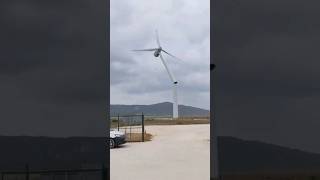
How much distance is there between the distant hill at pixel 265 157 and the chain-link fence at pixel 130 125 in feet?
42.9

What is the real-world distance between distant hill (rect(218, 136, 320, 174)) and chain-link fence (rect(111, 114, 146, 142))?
42.9 ft

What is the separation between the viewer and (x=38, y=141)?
62.6 ft

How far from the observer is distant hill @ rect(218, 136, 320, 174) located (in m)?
20.6

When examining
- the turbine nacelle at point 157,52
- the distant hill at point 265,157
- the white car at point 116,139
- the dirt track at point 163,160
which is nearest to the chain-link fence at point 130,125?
the dirt track at point 163,160

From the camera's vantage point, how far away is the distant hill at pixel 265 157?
67.6ft

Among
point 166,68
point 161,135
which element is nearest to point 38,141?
point 161,135

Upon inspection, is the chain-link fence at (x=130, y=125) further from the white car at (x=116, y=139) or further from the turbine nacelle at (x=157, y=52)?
the turbine nacelle at (x=157, y=52)

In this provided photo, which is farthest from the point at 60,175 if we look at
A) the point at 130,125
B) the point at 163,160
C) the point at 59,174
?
the point at 130,125

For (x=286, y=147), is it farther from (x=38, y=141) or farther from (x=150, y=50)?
(x=150, y=50)

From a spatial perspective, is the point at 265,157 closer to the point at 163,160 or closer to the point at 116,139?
the point at 163,160

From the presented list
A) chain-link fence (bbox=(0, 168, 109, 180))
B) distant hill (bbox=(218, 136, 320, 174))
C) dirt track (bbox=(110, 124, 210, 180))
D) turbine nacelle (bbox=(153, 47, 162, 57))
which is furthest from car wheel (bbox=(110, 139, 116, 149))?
turbine nacelle (bbox=(153, 47, 162, 57))

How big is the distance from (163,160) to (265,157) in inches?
179

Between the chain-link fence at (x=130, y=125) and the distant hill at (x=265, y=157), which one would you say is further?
the chain-link fence at (x=130, y=125)

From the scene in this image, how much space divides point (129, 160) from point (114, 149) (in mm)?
5412
